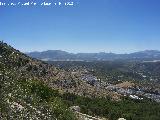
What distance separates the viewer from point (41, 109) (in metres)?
67.2

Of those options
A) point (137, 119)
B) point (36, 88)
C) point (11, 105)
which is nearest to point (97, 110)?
point (137, 119)

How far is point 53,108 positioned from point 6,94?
19.2 meters

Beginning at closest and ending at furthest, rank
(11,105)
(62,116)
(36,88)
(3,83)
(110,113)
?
(11,105) < (3,83) < (62,116) < (36,88) < (110,113)

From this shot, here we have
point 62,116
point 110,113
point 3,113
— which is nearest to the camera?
point 3,113

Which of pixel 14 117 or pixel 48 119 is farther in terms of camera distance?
pixel 48 119

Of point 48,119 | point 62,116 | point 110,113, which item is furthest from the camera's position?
point 110,113

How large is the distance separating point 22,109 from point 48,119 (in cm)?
574

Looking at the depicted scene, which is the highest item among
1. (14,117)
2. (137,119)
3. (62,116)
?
(14,117)

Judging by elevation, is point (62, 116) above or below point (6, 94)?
below

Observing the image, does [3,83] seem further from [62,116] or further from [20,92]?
[62,116]

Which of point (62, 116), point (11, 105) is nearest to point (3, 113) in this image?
point (11, 105)

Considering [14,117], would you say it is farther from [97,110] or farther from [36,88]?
[97,110]

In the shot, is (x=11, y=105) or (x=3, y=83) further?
(x=3, y=83)

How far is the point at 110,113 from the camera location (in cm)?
17150
